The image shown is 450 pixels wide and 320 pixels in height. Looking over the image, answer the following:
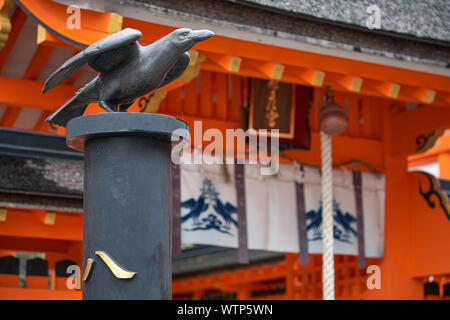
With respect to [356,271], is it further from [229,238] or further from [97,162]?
[97,162]

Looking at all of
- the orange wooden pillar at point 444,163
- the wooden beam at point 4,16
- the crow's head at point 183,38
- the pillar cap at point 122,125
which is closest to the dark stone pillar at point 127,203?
the pillar cap at point 122,125

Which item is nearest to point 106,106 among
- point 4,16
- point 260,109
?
point 4,16

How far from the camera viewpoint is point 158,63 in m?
2.65

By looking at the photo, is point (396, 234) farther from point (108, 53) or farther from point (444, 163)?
point (108, 53)

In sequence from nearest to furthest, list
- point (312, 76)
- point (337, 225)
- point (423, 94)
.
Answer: point (312, 76) → point (423, 94) → point (337, 225)

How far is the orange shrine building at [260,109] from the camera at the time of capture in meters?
4.72

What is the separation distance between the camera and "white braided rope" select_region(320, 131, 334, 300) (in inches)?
251

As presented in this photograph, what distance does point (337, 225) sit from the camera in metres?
7.31

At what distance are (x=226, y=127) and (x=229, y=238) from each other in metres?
0.95

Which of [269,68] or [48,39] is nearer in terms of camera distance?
[48,39]

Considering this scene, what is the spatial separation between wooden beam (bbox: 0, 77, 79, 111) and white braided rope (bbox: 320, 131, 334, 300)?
2147 millimetres

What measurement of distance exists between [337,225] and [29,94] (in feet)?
10.1
